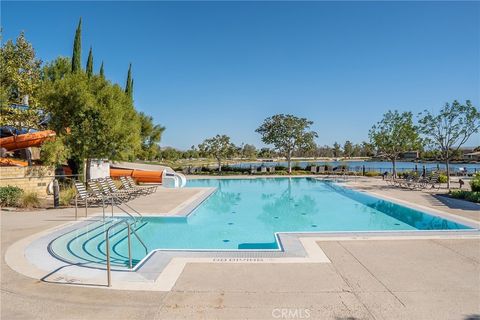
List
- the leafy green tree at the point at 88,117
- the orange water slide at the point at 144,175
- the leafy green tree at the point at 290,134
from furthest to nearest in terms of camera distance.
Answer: the leafy green tree at the point at 290,134 < the orange water slide at the point at 144,175 < the leafy green tree at the point at 88,117

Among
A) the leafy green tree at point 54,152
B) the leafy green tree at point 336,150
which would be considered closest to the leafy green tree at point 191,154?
the leafy green tree at point 336,150

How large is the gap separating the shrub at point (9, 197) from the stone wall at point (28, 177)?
44 centimetres

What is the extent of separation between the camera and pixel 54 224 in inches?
342

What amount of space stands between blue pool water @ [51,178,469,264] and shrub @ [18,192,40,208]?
13.0ft

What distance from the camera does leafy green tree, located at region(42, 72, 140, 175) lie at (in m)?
13.4

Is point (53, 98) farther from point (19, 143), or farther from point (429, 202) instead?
point (429, 202)

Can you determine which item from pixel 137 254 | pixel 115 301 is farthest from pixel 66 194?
pixel 115 301

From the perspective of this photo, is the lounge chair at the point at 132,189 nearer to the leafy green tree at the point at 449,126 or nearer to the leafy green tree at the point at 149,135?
the leafy green tree at the point at 149,135

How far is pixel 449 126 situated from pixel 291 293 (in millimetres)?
18643

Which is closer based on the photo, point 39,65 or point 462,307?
point 462,307

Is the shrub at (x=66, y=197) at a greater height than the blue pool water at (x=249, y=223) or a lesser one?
greater

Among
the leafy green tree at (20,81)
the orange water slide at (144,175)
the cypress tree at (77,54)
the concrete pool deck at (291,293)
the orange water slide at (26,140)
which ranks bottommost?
the concrete pool deck at (291,293)

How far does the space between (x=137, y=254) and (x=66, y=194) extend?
6.75m

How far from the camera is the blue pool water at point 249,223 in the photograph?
25.2 ft
